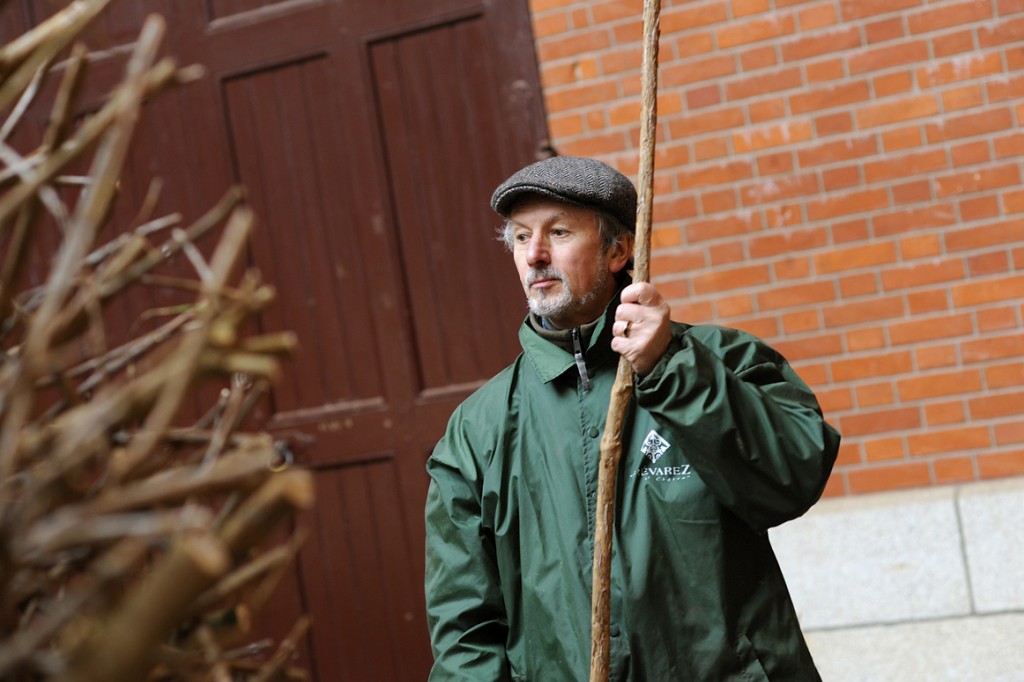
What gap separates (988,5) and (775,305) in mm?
1148

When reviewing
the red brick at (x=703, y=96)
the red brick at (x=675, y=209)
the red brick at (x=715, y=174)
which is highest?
the red brick at (x=703, y=96)

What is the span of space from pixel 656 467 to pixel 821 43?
2.05 m

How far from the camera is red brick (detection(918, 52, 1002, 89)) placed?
399cm

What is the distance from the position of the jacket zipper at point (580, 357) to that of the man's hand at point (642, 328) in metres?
0.21

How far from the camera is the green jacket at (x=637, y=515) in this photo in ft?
8.17

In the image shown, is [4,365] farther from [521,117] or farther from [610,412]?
[521,117]

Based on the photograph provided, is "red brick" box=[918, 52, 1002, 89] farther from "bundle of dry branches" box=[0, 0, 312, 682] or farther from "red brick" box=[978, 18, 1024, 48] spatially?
"bundle of dry branches" box=[0, 0, 312, 682]

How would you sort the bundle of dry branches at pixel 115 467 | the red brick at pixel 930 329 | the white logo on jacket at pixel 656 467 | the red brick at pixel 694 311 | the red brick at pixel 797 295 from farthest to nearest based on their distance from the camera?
the red brick at pixel 694 311 → the red brick at pixel 797 295 → the red brick at pixel 930 329 → the white logo on jacket at pixel 656 467 → the bundle of dry branches at pixel 115 467

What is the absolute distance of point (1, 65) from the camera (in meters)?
1.19

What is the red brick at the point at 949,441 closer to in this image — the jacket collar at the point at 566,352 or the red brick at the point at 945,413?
the red brick at the point at 945,413

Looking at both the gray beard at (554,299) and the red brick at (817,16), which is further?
the red brick at (817,16)

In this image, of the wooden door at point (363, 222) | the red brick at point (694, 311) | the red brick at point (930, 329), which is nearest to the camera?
the red brick at point (930, 329)

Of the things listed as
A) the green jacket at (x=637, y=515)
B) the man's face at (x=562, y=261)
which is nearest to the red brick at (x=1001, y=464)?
the green jacket at (x=637, y=515)

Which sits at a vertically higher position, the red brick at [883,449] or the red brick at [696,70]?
the red brick at [696,70]
